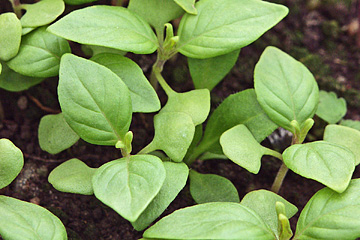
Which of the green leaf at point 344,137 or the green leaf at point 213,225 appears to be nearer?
the green leaf at point 213,225

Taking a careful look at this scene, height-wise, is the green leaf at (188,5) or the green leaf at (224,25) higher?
the green leaf at (188,5)

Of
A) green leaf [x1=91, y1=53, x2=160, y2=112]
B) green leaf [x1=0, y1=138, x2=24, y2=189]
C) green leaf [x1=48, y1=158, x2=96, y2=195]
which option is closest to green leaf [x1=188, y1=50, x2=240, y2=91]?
green leaf [x1=91, y1=53, x2=160, y2=112]

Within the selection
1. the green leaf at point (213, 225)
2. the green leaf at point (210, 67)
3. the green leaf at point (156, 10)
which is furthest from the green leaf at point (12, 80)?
the green leaf at point (213, 225)

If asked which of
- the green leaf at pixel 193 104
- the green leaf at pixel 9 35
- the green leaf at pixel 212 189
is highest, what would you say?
the green leaf at pixel 9 35

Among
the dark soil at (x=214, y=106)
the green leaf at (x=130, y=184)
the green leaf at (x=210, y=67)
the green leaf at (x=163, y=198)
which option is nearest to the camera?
the green leaf at (x=130, y=184)

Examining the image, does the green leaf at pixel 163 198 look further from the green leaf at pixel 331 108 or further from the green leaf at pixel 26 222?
the green leaf at pixel 331 108

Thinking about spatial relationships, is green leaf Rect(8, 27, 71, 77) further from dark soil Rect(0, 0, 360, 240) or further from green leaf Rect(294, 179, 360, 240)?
green leaf Rect(294, 179, 360, 240)

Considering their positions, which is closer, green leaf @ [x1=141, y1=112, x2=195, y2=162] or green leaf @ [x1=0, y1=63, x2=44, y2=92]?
green leaf @ [x1=141, y1=112, x2=195, y2=162]

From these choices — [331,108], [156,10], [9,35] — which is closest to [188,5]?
[156,10]
